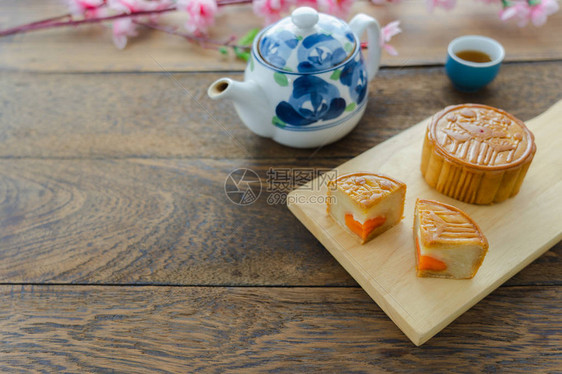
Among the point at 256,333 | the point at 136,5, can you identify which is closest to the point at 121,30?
the point at 136,5

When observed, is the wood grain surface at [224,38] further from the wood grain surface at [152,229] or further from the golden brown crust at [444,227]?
the golden brown crust at [444,227]

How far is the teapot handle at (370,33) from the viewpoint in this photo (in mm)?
1131

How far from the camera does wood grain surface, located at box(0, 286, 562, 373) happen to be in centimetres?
84

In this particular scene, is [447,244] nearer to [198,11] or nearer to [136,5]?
[198,11]

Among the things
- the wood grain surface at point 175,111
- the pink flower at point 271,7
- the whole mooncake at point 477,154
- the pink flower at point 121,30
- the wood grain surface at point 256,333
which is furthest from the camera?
→ the pink flower at point 121,30

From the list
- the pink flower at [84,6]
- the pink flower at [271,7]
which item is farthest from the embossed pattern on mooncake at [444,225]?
the pink flower at [84,6]

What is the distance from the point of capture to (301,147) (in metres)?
1.17

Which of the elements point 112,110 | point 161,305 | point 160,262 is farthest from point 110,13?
point 161,305

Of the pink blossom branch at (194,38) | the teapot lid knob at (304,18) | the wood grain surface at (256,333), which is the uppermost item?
the teapot lid knob at (304,18)

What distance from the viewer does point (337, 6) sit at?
1.43 meters

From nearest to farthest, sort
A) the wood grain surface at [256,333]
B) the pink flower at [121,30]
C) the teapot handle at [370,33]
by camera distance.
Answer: the wood grain surface at [256,333] < the teapot handle at [370,33] < the pink flower at [121,30]

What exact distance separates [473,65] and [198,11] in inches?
31.8

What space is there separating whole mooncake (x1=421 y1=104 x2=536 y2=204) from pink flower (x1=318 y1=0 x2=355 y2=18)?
0.55m

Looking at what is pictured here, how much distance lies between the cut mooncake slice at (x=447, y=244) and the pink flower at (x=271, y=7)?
81 cm
